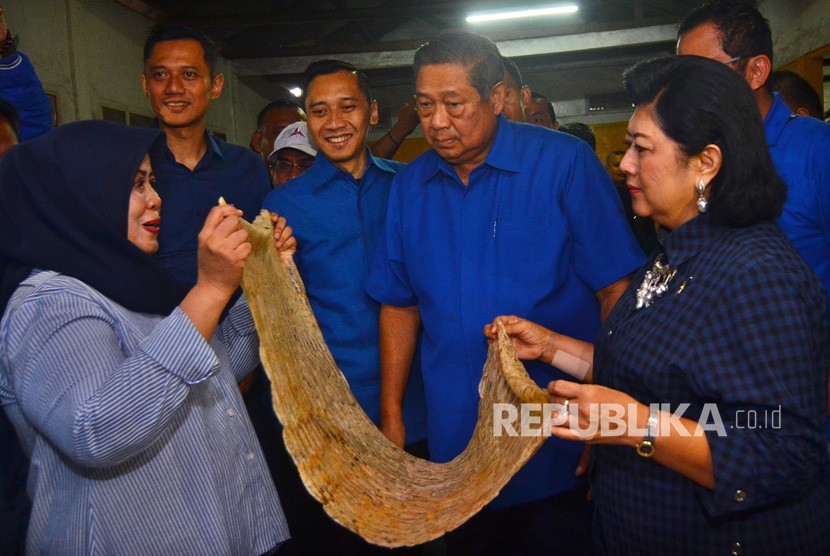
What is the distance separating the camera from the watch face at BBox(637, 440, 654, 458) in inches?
48.2

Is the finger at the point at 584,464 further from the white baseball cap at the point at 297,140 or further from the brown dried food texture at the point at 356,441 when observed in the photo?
the white baseball cap at the point at 297,140

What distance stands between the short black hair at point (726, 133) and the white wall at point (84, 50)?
6188 mm

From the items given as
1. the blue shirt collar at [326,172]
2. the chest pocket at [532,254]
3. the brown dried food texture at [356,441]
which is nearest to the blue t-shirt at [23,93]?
the blue shirt collar at [326,172]

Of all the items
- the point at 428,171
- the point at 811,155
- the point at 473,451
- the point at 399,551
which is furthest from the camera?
the point at 399,551

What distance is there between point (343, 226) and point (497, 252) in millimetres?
646

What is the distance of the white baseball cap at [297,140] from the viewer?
3229 mm

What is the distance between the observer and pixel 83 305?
1335mm

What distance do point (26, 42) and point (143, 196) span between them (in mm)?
5657

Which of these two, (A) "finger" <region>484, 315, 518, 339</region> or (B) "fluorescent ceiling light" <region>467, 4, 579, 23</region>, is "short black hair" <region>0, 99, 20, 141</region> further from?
(B) "fluorescent ceiling light" <region>467, 4, 579, 23</region>

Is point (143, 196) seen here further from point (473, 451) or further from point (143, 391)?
point (473, 451)

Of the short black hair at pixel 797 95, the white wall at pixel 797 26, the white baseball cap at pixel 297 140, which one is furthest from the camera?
the white wall at pixel 797 26

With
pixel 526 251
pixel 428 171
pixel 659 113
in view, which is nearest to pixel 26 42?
pixel 428 171

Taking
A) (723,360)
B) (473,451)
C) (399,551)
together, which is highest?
(723,360)

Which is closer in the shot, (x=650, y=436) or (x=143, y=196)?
(x=650, y=436)
